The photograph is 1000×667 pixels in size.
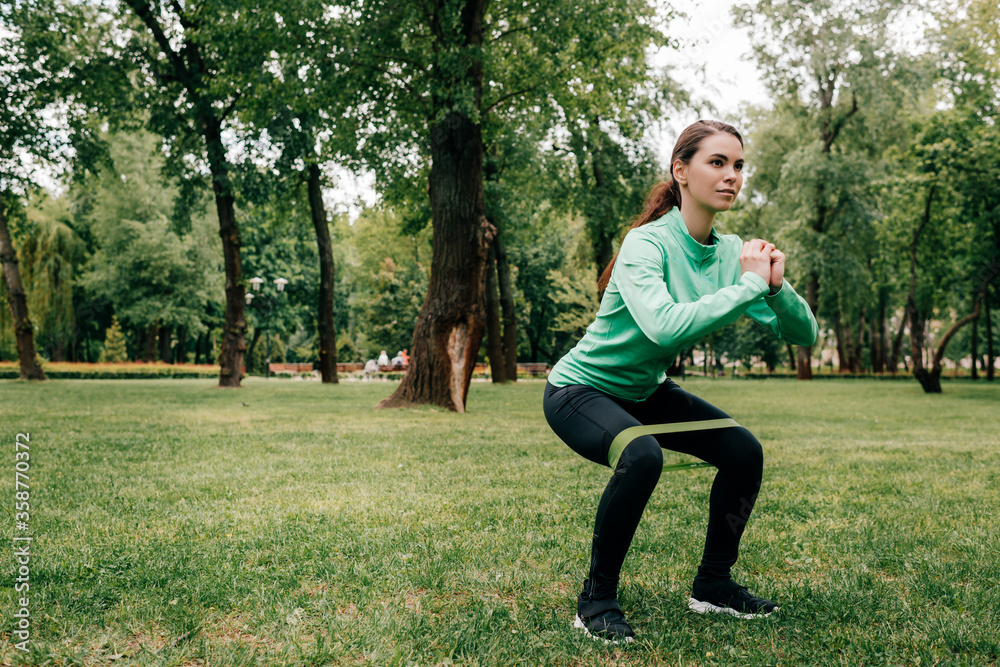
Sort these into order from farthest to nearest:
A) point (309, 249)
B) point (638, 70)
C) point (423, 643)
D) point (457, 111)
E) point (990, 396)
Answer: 1. point (309, 249)
2. point (990, 396)
3. point (638, 70)
4. point (457, 111)
5. point (423, 643)

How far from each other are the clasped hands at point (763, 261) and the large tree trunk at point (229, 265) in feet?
63.1

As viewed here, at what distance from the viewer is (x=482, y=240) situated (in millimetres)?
13125

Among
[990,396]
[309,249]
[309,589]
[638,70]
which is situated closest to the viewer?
[309,589]

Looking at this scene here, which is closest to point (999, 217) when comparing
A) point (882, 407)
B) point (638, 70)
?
point (882, 407)

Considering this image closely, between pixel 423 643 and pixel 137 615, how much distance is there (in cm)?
124

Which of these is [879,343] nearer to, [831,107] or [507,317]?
[831,107]

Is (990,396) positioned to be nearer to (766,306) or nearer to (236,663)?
(766,306)

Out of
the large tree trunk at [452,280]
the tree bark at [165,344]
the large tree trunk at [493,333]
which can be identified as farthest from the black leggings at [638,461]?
the tree bark at [165,344]

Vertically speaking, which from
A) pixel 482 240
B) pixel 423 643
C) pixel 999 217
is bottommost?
pixel 423 643

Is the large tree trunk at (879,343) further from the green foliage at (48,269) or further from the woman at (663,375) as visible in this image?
the green foliage at (48,269)

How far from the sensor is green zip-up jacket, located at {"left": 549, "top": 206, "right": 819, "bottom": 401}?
265 centimetres

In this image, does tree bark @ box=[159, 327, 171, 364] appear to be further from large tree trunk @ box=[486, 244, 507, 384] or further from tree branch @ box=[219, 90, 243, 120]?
tree branch @ box=[219, 90, 243, 120]

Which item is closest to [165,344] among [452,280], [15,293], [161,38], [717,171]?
[15,293]

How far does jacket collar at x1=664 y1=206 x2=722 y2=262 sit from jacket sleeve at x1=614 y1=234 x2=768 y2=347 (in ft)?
0.82
